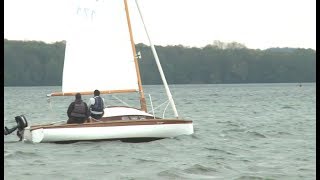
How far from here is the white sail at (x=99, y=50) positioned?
26.7 m

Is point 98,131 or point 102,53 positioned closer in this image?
point 98,131

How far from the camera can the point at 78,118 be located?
23156 mm

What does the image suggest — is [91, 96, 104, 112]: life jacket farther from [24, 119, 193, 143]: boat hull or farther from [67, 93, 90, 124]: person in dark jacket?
[24, 119, 193, 143]: boat hull

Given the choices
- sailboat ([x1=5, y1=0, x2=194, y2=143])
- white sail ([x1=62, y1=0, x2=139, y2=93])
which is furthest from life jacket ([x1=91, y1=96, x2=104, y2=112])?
white sail ([x1=62, y1=0, x2=139, y2=93])

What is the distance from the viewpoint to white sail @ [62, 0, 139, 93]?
87.5ft

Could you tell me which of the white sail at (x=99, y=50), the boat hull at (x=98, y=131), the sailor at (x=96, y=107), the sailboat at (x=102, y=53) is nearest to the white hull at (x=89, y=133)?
the boat hull at (x=98, y=131)

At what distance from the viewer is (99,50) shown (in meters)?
27.2

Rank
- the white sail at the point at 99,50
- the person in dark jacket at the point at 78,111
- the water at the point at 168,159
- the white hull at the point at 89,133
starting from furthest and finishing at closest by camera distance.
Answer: the white sail at the point at 99,50
the person in dark jacket at the point at 78,111
the white hull at the point at 89,133
the water at the point at 168,159

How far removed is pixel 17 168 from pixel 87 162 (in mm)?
1902

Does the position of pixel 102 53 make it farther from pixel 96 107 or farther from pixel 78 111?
pixel 78 111

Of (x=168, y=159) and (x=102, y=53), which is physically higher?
(x=102, y=53)

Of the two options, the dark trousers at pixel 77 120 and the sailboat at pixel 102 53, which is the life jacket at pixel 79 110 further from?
the sailboat at pixel 102 53

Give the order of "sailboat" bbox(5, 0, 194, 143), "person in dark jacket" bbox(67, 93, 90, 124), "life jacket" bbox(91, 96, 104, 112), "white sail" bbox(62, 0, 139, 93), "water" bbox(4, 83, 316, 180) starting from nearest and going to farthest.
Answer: "water" bbox(4, 83, 316, 180)
"person in dark jacket" bbox(67, 93, 90, 124)
"life jacket" bbox(91, 96, 104, 112)
"sailboat" bbox(5, 0, 194, 143)
"white sail" bbox(62, 0, 139, 93)

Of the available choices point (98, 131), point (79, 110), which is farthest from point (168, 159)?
point (79, 110)
